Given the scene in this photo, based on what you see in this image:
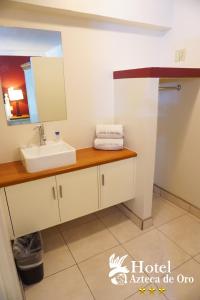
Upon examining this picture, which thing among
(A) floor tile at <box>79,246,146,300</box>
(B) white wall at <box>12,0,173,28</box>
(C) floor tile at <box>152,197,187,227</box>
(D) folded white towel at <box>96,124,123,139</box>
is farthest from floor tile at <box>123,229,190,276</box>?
(B) white wall at <box>12,0,173,28</box>

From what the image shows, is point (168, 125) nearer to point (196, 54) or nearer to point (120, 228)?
point (196, 54)

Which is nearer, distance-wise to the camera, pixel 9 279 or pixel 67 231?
pixel 9 279

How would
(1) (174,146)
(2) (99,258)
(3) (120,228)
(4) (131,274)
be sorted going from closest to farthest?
(4) (131,274) → (2) (99,258) → (3) (120,228) → (1) (174,146)

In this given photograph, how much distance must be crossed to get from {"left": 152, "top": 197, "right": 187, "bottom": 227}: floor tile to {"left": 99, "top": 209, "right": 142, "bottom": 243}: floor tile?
257 millimetres

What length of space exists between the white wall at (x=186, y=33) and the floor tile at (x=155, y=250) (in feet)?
5.70

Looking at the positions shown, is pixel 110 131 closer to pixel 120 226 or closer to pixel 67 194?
pixel 67 194

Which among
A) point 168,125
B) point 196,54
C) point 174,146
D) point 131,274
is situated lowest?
point 131,274

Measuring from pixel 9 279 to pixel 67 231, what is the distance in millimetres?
964

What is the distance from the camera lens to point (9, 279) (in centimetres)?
110

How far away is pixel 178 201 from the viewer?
2.38m

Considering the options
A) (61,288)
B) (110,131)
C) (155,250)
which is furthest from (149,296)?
(110,131)

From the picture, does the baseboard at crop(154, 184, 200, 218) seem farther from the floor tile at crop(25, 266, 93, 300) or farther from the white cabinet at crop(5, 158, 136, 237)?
the floor tile at crop(25, 266, 93, 300)

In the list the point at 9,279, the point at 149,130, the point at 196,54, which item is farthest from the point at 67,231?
the point at 196,54

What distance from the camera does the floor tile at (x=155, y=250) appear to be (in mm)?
1656
